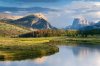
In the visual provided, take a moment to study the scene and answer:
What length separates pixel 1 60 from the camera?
80562 mm

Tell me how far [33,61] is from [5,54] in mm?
10462

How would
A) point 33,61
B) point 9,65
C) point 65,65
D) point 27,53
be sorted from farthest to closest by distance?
point 27,53
point 33,61
point 65,65
point 9,65

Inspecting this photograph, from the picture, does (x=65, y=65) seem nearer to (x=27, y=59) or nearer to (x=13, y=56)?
(x=27, y=59)

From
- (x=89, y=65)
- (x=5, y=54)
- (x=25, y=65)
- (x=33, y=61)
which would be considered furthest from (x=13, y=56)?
(x=89, y=65)

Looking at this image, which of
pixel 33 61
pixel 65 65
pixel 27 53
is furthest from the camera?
pixel 27 53

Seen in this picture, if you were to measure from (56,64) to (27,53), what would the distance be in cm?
1817

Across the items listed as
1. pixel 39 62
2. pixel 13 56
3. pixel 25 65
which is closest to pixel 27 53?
pixel 13 56

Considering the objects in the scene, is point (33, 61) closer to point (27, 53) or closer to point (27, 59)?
point (27, 59)

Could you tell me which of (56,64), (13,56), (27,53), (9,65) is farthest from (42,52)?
(9,65)

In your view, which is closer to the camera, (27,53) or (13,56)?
(13,56)

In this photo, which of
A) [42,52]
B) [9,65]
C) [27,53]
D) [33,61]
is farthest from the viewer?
[42,52]

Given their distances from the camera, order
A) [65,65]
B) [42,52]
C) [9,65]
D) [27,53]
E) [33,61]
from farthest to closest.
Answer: [42,52] → [27,53] → [33,61] → [65,65] → [9,65]

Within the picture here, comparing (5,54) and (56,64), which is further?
(5,54)

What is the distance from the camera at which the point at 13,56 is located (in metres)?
87.7
